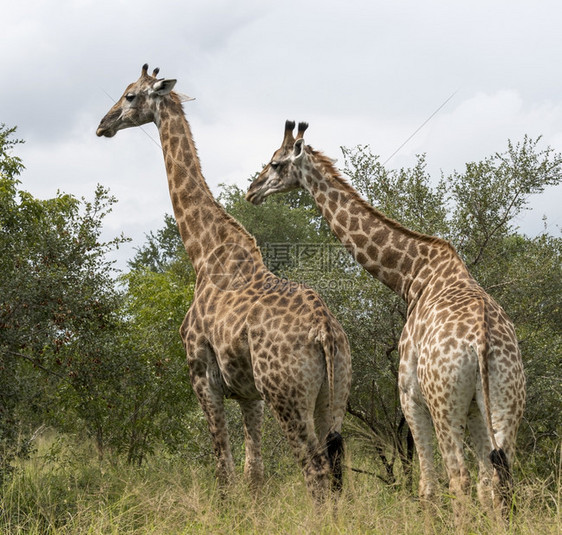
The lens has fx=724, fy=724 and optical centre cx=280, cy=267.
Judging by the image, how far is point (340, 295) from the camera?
10.4 m

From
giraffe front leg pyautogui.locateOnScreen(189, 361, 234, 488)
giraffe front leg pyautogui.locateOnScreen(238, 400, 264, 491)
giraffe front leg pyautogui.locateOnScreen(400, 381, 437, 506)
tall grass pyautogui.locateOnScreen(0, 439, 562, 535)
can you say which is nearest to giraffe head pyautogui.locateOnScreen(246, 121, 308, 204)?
giraffe front leg pyautogui.locateOnScreen(189, 361, 234, 488)

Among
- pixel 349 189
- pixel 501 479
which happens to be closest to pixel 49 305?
pixel 349 189

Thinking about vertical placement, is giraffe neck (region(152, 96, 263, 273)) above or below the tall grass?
above

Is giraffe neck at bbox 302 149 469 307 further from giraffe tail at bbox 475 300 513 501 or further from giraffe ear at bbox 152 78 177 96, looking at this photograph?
giraffe ear at bbox 152 78 177 96

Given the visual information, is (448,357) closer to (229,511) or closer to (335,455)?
(335,455)

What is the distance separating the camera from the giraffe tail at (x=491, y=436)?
221 inches

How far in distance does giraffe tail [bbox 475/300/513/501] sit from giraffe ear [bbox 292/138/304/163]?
11.3ft

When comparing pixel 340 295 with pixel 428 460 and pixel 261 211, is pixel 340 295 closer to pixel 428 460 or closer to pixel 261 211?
pixel 428 460

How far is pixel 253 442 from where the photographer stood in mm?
7824

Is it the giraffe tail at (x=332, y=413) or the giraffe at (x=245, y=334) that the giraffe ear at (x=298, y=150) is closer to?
the giraffe at (x=245, y=334)

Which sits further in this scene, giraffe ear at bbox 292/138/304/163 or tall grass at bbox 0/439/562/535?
giraffe ear at bbox 292/138/304/163

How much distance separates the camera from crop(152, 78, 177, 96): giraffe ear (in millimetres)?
9227

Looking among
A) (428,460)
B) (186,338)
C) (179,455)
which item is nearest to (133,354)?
(186,338)

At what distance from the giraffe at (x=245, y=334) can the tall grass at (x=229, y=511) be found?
0.43 metres
